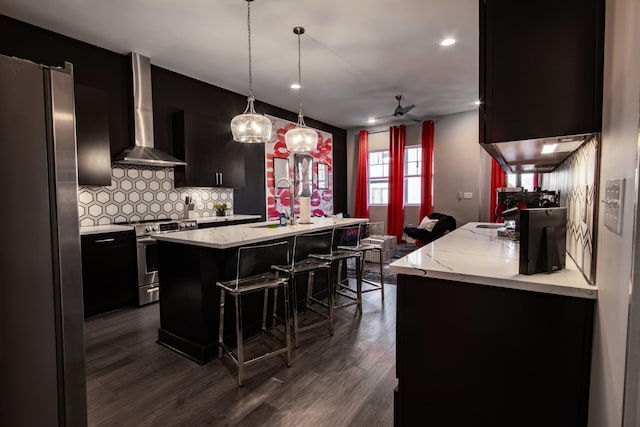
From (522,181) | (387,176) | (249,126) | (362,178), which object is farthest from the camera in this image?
(362,178)

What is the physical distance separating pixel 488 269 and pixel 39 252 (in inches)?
65.8

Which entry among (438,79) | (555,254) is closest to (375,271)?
(438,79)

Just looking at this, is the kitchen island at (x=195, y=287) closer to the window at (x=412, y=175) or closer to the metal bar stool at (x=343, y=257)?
the metal bar stool at (x=343, y=257)

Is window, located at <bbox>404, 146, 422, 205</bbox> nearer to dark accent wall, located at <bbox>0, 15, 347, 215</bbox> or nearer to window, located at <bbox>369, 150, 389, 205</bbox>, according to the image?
window, located at <bbox>369, 150, 389, 205</bbox>

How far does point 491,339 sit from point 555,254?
17.4 inches

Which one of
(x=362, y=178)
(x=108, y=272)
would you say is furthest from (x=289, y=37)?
(x=362, y=178)

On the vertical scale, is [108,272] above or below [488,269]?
below

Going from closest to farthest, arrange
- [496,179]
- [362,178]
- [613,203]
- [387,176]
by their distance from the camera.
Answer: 1. [613,203]
2. [496,179]
3. [387,176]
4. [362,178]

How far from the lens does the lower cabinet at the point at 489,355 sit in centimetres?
113

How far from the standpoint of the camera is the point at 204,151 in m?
4.40

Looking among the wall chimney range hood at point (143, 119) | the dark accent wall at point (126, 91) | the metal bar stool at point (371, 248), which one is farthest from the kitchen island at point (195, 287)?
the dark accent wall at point (126, 91)

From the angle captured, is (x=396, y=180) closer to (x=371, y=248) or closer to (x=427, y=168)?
(x=427, y=168)

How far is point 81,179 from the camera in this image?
125 inches

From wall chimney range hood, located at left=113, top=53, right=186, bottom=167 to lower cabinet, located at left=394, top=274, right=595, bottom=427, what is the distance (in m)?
3.47
